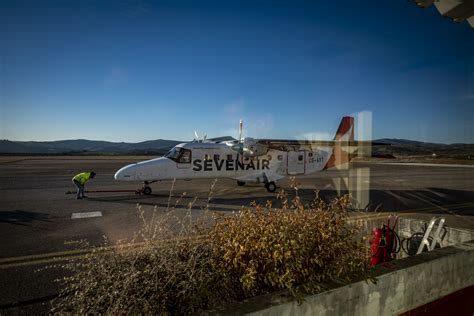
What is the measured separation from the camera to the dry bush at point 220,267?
7.63 feet

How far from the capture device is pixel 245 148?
14.8 metres

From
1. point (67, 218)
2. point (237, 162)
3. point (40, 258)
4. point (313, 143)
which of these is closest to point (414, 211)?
point (313, 143)

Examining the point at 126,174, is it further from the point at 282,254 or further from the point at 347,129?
the point at 347,129

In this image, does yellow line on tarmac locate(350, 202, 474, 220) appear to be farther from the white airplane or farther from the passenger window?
the passenger window

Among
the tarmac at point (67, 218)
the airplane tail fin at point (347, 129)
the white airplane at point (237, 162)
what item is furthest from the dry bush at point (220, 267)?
the airplane tail fin at point (347, 129)

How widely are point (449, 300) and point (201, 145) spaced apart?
12556mm

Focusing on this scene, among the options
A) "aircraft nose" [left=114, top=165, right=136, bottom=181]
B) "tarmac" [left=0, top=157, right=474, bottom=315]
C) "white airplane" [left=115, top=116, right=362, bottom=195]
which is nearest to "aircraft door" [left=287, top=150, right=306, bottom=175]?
"white airplane" [left=115, top=116, right=362, bottom=195]

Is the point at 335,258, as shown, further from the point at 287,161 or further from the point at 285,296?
the point at 287,161

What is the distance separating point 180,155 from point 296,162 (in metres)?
7.52

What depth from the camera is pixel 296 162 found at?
1689cm

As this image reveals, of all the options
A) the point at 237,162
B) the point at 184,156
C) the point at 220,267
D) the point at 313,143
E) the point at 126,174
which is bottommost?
the point at 220,267

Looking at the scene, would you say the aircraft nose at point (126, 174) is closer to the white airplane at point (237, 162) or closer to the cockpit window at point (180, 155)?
the white airplane at point (237, 162)

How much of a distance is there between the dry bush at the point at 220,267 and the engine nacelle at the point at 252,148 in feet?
38.0

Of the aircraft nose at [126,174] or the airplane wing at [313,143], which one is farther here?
the airplane wing at [313,143]
